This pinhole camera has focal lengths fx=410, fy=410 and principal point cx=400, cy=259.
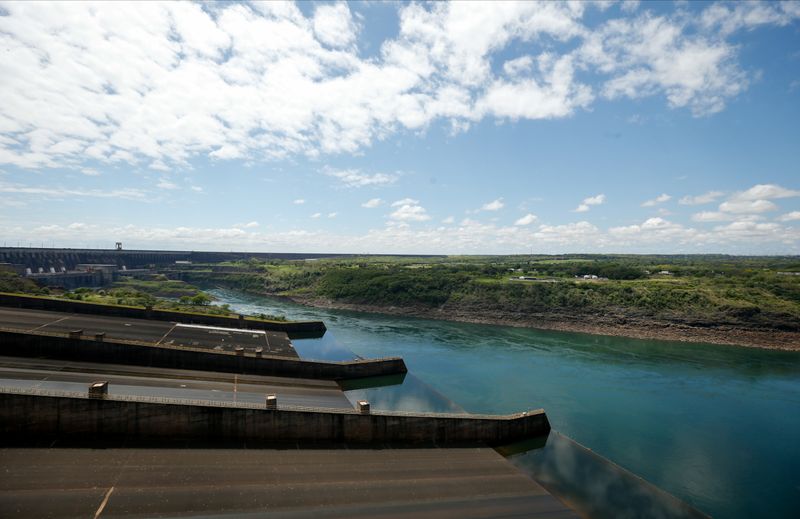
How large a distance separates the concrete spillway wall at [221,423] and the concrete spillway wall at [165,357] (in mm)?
16665

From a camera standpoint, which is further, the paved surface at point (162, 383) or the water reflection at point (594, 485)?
the paved surface at point (162, 383)

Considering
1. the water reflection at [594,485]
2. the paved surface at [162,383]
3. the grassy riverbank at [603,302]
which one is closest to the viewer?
the water reflection at [594,485]

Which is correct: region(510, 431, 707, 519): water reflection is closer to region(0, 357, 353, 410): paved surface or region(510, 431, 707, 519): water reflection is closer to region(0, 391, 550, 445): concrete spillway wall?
region(0, 391, 550, 445): concrete spillway wall

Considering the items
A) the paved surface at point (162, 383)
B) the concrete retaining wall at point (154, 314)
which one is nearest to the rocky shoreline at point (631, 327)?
the concrete retaining wall at point (154, 314)

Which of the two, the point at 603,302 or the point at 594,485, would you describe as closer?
the point at 594,485

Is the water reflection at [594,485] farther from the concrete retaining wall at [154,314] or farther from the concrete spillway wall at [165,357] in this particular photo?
the concrete retaining wall at [154,314]

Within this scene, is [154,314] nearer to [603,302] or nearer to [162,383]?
[162,383]

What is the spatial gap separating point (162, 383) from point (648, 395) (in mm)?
49591

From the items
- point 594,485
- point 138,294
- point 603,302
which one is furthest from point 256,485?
point 603,302

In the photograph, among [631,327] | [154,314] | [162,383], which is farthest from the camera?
[631,327]

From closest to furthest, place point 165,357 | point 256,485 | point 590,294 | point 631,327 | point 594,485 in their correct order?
point 256,485 < point 594,485 < point 165,357 < point 631,327 < point 590,294

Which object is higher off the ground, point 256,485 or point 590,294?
point 590,294

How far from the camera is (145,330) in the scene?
48719 mm

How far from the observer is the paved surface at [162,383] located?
29.2 m
